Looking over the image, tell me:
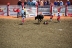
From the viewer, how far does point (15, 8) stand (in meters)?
26.1

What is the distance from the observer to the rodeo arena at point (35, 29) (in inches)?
598

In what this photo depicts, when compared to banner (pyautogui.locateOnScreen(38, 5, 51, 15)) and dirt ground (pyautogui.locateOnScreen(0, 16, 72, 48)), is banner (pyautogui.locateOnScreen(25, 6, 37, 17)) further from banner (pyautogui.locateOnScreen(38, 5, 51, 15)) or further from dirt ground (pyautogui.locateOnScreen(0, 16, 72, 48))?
dirt ground (pyautogui.locateOnScreen(0, 16, 72, 48))

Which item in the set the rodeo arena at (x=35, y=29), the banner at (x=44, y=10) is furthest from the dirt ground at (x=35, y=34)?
the banner at (x=44, y=10)

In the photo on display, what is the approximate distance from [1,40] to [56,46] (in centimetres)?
370

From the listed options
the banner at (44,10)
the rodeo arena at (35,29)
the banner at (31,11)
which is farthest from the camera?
the banner at (44,10)

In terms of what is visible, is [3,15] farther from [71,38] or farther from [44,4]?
[71,38]

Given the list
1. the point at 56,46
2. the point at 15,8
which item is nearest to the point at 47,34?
the point at 56,46

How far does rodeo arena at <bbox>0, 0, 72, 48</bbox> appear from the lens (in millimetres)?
15189

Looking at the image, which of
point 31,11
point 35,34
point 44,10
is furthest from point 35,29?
point 44,10

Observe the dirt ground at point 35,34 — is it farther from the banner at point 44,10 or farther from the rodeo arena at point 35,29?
the banner at point 44,10

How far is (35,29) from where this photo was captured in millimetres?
18922

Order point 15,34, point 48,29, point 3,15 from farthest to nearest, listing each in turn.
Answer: point 3,15 < point 48,29 < point 15,34

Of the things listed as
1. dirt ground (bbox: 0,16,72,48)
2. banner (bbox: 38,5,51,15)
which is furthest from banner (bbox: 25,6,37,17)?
dirt ground (bbox: 0,16,72,48)

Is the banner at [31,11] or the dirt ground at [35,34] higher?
the banner at [31,11]
